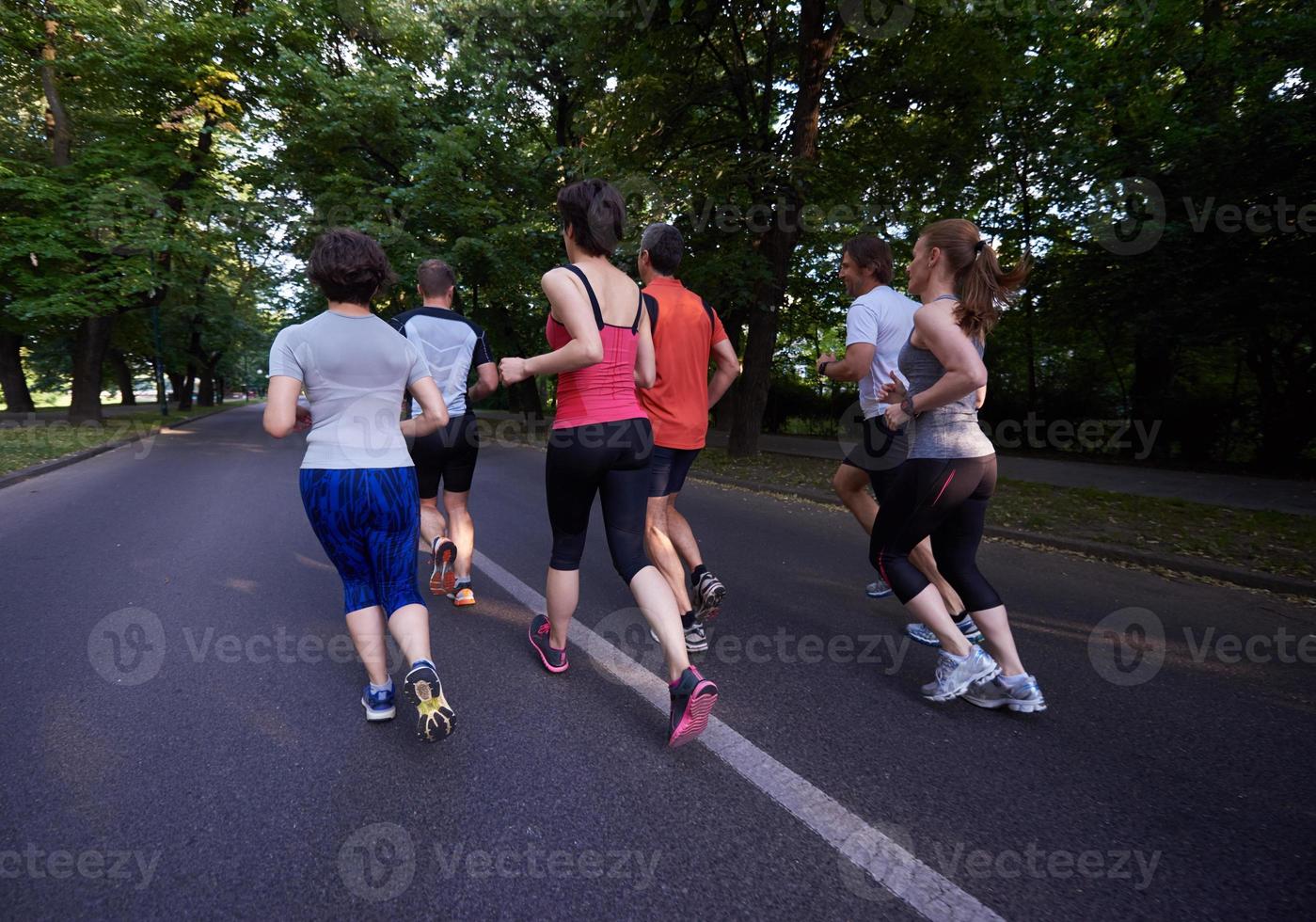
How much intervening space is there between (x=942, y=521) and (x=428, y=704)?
2.12 m

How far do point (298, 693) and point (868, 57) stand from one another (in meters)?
13.0

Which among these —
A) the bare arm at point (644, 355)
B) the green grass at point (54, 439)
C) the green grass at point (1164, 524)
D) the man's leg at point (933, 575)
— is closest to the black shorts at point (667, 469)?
the bare arm at point (644, 355)

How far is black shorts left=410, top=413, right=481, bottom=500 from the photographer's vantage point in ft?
13.0

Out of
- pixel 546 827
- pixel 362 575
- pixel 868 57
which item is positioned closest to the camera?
pixel 546 827

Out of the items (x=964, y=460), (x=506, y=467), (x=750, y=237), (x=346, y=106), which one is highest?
(x=346, y=106)

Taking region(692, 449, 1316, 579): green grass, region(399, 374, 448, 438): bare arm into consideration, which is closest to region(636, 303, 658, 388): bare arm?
region(399, 374, 448, 438): bare arm

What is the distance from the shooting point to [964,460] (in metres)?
2.73

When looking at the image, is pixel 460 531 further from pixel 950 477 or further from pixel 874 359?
pixel 950 477

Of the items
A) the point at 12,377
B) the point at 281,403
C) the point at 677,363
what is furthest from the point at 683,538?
the point at 12,377

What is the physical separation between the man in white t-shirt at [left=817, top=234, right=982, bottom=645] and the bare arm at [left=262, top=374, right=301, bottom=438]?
2.30 metres

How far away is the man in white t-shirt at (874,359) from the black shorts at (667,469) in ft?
2.79

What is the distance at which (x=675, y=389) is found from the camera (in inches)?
137

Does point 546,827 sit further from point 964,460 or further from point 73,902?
point 964,460

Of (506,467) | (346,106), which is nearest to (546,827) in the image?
(506,467)
